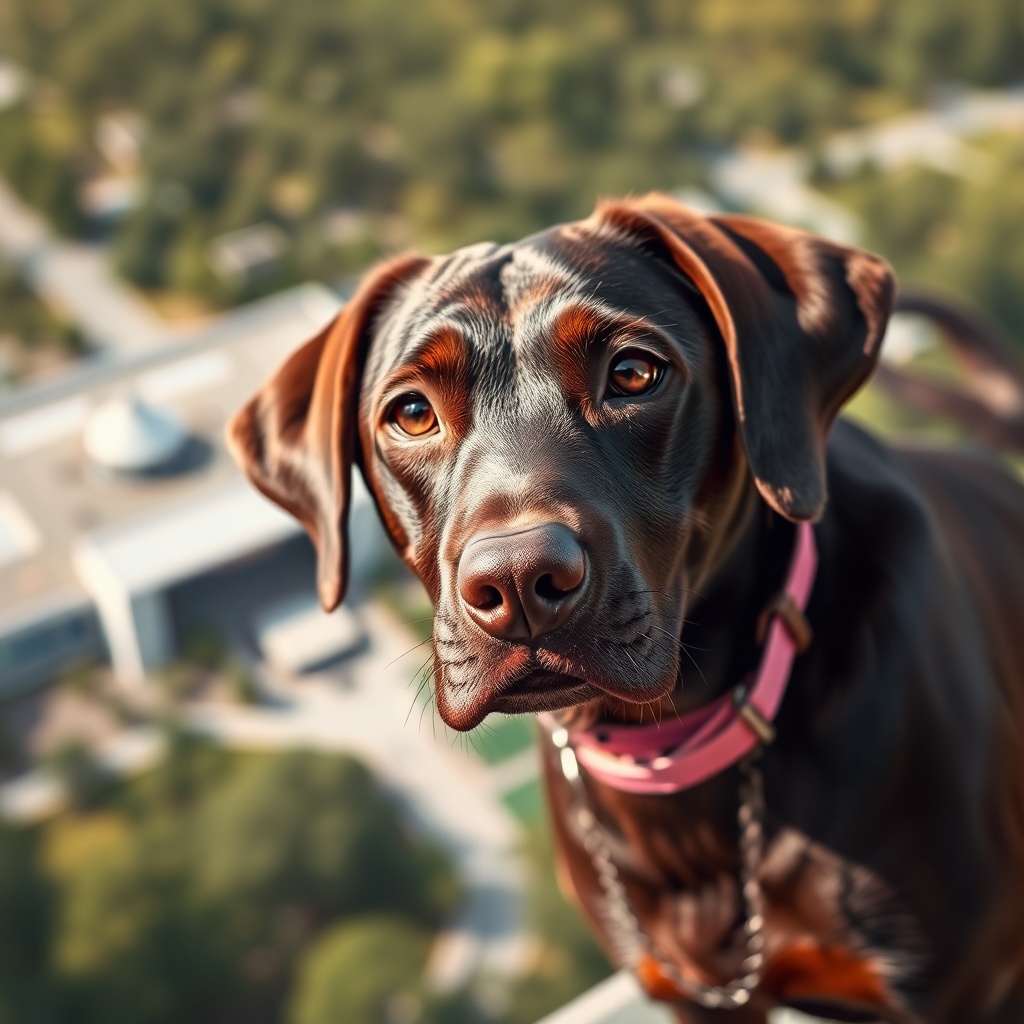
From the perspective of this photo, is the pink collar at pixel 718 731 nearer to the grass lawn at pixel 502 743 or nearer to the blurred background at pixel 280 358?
the blurred background at pixel 280 358

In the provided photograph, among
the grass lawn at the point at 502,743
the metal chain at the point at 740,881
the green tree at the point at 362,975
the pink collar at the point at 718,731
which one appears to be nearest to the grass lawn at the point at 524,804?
the grass lawn at the point at 502,743

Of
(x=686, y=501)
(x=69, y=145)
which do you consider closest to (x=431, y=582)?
(x=686, y=501)

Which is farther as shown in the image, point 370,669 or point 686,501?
point 370,669

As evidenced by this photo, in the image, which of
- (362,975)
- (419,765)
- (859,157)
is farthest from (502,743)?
(859,157)

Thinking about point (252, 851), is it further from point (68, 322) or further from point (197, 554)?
point (68, 322)

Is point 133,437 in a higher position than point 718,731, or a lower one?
lower

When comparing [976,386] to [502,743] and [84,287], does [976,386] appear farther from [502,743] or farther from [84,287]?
[84,287]

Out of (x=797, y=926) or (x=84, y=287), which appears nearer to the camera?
(x=797, y=926)
